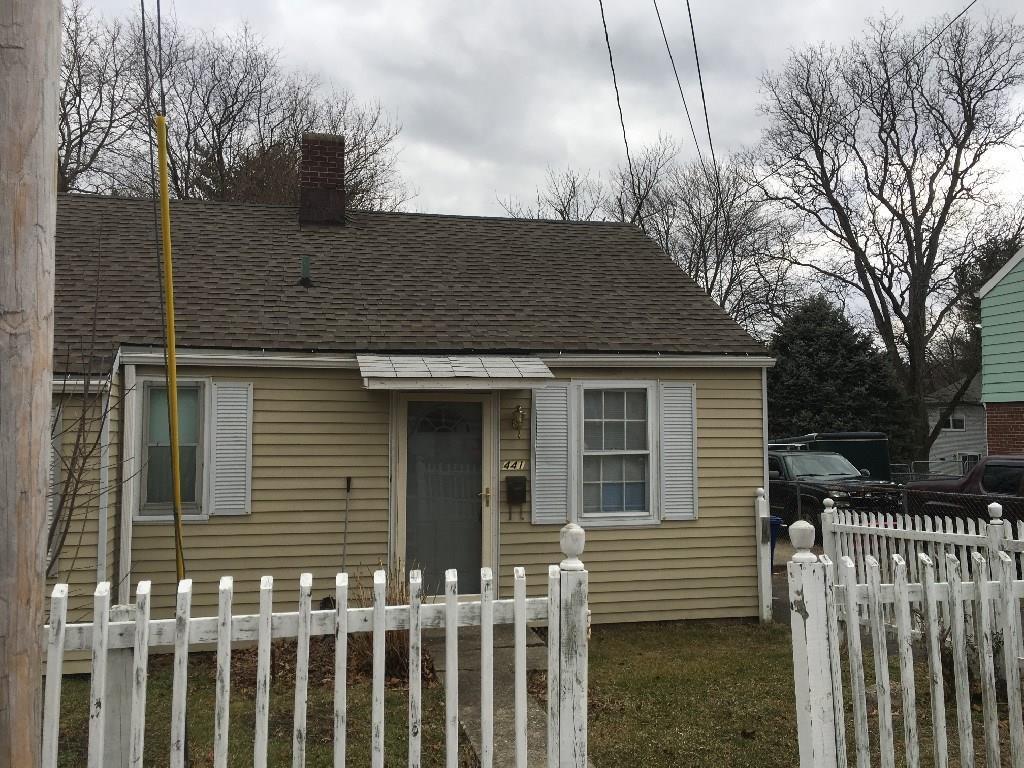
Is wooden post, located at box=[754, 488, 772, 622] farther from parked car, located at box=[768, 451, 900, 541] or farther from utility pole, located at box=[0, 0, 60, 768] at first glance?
utility pole, located at box=[0, 0, 60, 768]

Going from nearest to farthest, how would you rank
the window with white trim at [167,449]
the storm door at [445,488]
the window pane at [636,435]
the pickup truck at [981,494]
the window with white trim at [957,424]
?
the window with white trim at [167,449] < the storm door at [445,488] < the window pane at [636,435] < the pickup truck at [981,494] < the window with white trim at [957,424]

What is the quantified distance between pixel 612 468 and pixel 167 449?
4.49 m

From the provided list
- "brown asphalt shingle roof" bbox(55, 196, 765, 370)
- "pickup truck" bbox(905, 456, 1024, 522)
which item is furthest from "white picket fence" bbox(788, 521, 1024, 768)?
"pickup truck" bbox(905, 456, 1024, 522)

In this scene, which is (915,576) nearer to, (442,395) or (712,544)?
(712,544)

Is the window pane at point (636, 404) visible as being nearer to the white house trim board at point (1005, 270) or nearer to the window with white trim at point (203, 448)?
the window with white trim at point (203, 448)

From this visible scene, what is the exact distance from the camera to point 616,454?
9.16 meters

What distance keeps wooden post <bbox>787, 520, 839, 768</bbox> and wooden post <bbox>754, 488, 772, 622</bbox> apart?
232 inches

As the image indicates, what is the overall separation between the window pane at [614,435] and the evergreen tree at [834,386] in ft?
61.2

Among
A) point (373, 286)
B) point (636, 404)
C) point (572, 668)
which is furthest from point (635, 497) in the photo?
point (572, 668)

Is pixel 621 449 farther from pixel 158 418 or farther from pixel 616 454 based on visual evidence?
pixel 158 418

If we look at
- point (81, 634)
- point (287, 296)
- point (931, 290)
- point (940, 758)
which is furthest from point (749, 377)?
point (931, 290)

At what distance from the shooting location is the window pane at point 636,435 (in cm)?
926

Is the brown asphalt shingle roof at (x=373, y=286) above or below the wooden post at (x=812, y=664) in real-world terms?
above

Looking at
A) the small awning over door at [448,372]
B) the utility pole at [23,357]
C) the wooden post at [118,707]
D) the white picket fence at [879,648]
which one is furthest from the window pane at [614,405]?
the utility pole at [23,357]
